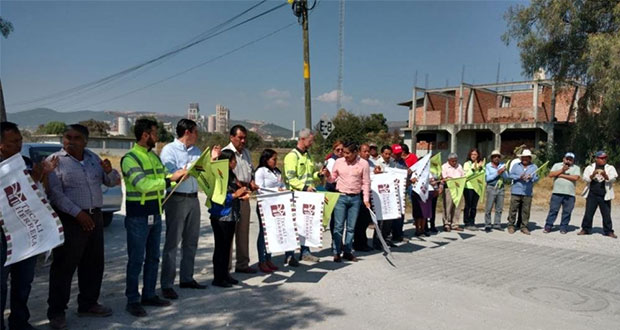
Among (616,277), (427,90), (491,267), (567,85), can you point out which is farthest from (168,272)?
(427,90)

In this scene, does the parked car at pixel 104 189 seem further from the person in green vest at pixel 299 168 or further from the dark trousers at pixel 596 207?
the dark trousers at pixel 596 207

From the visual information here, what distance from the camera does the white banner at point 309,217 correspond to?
6555 millimetres

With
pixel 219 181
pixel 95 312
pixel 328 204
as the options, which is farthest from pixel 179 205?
pixel 328 204

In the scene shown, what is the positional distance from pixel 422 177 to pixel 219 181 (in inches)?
178

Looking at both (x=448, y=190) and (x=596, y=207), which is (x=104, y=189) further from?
(x=596, y=207)

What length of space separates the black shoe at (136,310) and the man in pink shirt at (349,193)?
3234 millimetres

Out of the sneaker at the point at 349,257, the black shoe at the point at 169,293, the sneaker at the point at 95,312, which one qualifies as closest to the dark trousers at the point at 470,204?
the sneaker at the point at 349,257

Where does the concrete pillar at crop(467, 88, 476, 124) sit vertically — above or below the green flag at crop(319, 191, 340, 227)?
above

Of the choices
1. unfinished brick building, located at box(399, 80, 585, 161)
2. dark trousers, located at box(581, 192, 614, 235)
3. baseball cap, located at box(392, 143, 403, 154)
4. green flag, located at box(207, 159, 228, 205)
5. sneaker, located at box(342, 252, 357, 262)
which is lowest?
sneaker, located at box(342, 252, 357, 262)

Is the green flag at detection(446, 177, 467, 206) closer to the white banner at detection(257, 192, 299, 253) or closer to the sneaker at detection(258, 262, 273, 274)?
the white banner at detection(257, 192, 299, 253)

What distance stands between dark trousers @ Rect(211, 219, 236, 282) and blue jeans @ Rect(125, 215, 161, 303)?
920 millimetres

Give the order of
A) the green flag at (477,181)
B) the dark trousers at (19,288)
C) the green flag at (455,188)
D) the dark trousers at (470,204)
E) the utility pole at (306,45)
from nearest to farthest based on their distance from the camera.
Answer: the dark trousers at (19,288) → the green flag at (455,188) → the green flag at (477,181) → the dark trousers at (470,204) → the utility pole at (306,45)

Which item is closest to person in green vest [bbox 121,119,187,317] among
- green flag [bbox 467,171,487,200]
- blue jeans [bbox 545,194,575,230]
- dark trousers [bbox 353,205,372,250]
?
dark trousers [bbox 353,205,372,250]

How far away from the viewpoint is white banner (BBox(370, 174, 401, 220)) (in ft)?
25.7
